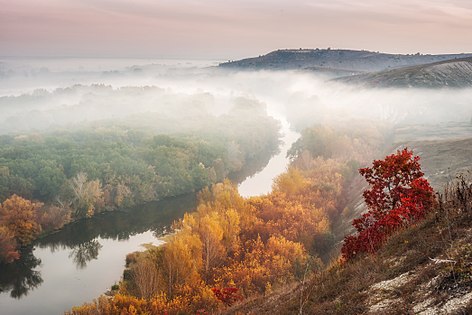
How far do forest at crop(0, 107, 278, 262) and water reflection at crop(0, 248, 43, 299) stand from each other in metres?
1.40

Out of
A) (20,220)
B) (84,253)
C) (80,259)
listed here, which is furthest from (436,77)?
(20,220)

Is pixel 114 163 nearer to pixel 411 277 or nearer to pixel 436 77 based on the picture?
pixel 411 277

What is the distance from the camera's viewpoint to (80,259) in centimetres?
5047

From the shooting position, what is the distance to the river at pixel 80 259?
40.6 meters

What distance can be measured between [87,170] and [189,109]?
278 feet

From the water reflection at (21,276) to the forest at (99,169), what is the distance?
55.1 inches

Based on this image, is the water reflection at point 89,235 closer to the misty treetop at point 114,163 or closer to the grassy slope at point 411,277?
the misty treetop at point 114,163

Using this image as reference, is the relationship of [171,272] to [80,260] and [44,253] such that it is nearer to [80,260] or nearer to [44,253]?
[80,260]

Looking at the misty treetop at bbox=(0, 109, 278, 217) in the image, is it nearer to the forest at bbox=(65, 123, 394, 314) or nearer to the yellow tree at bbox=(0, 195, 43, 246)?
the yellow tree at bbox=(0, 195, 43, 246)

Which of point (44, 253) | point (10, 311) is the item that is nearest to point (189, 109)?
point (44, 253)

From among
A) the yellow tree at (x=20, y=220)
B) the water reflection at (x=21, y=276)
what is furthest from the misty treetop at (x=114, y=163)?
the water reflection at (x=21, y=276)

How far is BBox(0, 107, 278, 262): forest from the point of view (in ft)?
193

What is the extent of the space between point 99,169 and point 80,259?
28395 mm

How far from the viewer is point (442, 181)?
1545 inches
